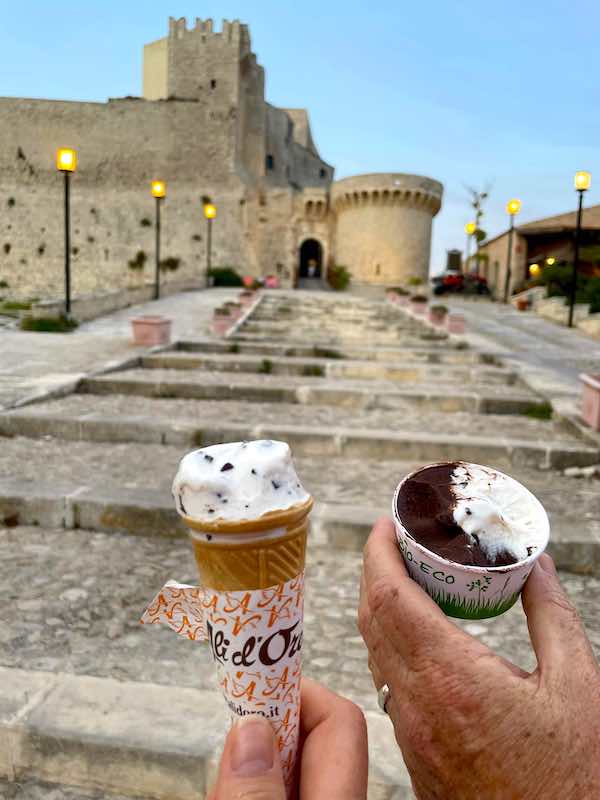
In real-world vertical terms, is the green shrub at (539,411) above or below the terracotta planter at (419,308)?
below

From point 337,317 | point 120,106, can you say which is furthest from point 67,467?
point 120,106

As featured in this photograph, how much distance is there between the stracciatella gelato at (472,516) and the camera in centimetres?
102

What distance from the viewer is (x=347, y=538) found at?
3.46 meters

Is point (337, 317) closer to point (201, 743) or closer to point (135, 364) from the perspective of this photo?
point (135, 364)

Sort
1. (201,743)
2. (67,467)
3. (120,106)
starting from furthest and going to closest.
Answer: (120,106) → (67,467) → (201,743)

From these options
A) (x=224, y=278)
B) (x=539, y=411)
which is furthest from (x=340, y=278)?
(x=539, y=411)

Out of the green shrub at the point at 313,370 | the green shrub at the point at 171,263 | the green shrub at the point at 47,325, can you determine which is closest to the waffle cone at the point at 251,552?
the green shrub at the point at 313,370

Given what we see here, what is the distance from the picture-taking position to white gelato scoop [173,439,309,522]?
887mm

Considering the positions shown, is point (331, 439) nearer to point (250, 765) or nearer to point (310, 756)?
point (310, 756)

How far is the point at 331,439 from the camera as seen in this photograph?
5125mm

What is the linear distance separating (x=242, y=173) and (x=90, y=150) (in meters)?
9.85

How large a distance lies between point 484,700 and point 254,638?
386 mm

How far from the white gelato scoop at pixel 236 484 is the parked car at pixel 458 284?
97.2 ft

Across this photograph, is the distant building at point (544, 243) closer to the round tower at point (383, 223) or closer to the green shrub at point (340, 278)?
the round tower at point (383, 223)
